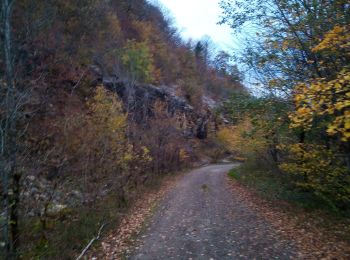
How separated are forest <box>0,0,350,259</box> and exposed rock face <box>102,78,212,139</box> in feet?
1.01

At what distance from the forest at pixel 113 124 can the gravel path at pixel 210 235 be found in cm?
179

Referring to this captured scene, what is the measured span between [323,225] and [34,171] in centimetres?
792

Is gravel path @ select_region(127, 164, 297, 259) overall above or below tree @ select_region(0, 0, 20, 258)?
below

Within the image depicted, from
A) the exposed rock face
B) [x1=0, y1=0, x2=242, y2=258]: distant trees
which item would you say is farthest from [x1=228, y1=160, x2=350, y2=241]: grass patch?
the exposed rock face

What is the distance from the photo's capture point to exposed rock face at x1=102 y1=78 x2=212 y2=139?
25.9 meters

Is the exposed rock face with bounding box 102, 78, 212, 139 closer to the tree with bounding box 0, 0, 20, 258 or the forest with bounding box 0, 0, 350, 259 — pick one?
the forest with bounding box 0, 0, 350, 259

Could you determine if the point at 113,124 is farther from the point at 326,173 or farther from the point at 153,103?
the point at 153,103

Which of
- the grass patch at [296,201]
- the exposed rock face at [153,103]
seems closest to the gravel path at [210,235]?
the grass patch at [296,201]

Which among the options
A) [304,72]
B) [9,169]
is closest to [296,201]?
[304,72]

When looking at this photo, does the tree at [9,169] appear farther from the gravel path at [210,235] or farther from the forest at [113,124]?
the gravel path at [210,235]

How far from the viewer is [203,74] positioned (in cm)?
6538

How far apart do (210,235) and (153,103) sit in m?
22.6

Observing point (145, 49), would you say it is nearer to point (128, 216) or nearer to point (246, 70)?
point (246, 70)

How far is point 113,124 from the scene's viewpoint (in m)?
14.9
